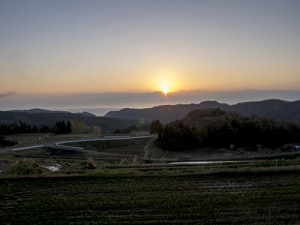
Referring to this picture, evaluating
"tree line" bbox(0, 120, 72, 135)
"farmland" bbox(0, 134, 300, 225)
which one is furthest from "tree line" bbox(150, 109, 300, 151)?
"farmland" bbox(0, 134, 300, 225)

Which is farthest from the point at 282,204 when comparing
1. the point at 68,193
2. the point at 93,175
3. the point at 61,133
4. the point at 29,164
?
the point at 61,133

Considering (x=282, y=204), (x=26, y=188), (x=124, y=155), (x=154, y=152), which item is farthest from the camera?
(x=154, y=152)

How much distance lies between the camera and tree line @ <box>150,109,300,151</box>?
77.0 metres

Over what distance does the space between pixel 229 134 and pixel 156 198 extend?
54180mm

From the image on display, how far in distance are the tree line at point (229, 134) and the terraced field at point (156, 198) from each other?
40.7 m

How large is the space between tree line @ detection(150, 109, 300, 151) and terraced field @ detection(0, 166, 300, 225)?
133 ft

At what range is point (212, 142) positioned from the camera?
78688mm

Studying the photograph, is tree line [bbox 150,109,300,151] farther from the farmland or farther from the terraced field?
the terraced field

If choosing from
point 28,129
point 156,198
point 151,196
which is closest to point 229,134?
point 28,129

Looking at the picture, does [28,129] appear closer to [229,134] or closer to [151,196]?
[229,134]

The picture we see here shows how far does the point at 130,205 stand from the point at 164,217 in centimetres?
354

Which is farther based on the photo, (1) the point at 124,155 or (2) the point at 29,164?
(1) the point at 124,155

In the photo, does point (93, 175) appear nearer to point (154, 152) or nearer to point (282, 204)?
point (282, 204)

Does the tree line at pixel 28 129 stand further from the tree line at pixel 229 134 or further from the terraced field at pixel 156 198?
the terraced field at pixel 156 198
